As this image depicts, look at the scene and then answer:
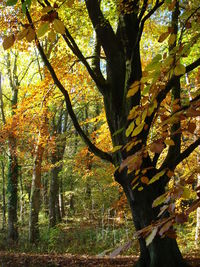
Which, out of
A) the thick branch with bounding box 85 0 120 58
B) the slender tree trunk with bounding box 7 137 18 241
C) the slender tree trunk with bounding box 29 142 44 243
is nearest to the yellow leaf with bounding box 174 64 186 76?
the thick branch with bounding box 85 0 120 58

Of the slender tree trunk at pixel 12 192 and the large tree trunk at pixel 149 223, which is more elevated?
the slender tree trunk at pixel 12 192

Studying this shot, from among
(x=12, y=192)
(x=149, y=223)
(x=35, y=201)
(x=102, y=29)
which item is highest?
(x=102, y=29)

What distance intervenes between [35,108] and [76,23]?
2.81m

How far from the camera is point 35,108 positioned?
8.87 m

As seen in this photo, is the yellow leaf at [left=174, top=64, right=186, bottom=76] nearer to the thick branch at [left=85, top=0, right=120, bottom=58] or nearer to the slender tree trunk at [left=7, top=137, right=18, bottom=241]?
the thick branch at [left=85, top=0, right=120, bottom=58]

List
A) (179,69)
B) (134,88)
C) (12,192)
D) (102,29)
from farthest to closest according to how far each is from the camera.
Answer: (12,192)
(102,29)
(134,88)
(179,69)

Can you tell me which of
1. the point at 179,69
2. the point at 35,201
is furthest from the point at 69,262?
the point at 35,201

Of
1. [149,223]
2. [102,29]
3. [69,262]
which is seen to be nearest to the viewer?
[149,223]

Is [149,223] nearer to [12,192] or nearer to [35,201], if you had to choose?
[35,201]

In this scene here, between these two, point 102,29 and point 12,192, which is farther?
point 12,192

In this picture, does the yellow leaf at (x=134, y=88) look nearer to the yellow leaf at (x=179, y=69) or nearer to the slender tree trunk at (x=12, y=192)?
the yellow leaf at (x=179, y=69)

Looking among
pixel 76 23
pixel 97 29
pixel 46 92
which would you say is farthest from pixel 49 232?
pixel 97 29

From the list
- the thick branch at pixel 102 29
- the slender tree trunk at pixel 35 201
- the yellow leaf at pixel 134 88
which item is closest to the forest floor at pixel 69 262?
the thick branch at pixel 102 29

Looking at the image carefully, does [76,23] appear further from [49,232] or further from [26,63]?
[49,232]
